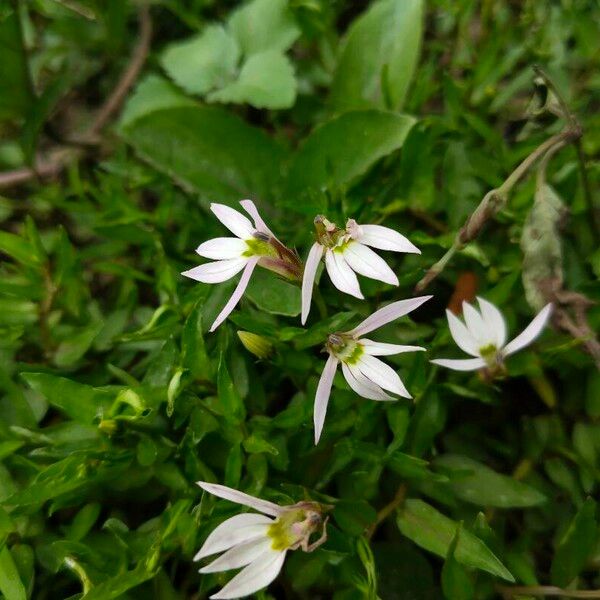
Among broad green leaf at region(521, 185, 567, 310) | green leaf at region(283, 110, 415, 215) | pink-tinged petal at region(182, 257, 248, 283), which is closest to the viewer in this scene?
pink-tinged petal at region(182, 257, 248, 283)

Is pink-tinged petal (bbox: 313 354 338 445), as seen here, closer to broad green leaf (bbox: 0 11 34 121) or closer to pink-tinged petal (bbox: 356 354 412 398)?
pink-tinged petal (bbox: 356 354 412 398)

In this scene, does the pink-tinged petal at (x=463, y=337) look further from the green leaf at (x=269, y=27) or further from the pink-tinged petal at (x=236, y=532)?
the green leaf at (x=269, y=27)

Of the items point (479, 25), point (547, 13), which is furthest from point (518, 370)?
point (479, 25)

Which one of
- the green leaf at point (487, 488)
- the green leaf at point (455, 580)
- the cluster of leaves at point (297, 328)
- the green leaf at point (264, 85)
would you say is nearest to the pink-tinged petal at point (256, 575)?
the cluster of leaves at point (297, 328)

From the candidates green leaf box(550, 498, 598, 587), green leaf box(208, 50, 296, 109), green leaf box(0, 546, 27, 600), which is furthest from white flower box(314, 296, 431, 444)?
green leaf box(208, 50, 296, 109)

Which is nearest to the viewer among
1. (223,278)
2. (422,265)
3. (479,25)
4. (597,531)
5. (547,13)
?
(223,278)

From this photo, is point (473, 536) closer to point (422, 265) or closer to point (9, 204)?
point (422, 265)
